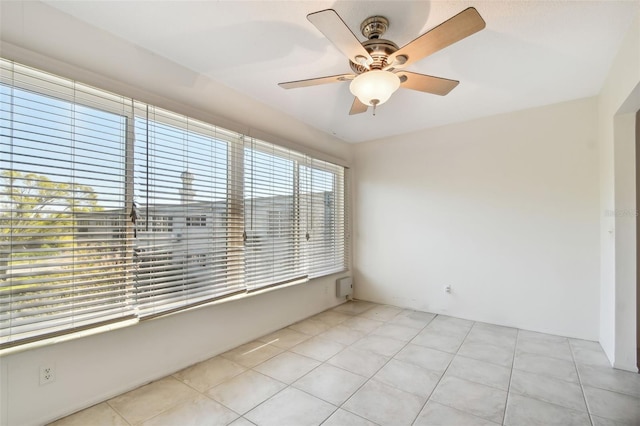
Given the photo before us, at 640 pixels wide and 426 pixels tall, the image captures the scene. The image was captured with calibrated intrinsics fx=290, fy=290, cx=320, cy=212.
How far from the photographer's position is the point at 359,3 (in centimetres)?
169

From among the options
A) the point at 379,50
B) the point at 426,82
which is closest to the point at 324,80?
the point at 379,50

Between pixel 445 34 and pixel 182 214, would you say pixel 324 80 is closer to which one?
pixel 445 34


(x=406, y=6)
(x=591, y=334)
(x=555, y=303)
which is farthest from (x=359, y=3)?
(x=591, y=334)

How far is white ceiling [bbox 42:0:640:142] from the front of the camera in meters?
1.73

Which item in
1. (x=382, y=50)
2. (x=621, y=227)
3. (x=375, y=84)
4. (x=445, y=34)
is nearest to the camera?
(x=445, y=34)

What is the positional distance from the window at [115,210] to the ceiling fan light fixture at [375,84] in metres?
1.48

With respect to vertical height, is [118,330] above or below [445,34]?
below

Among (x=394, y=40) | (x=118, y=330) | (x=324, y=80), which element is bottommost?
(x=118, y=330)

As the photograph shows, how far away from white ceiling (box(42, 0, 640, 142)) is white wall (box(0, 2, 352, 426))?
0.13 metres

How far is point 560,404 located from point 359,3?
2870mm

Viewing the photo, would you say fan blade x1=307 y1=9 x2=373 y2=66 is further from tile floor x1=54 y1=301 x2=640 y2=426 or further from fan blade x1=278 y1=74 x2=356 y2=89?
tile floor x1=54 y1=301 x2=640 y2=426

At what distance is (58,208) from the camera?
5.70 ft

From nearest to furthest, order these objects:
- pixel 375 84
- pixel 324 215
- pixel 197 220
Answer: pixel 375 84, pixel 197 220, pixel 324 215

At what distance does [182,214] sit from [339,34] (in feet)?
5.76
